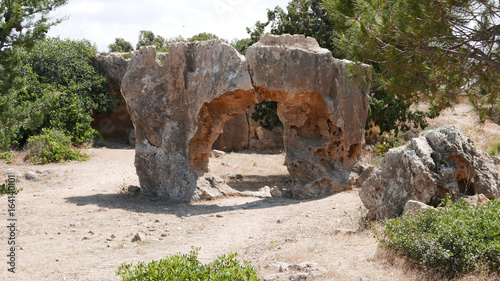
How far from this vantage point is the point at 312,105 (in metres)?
11.7

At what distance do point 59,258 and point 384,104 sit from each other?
35.0 feet

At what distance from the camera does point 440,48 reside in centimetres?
543

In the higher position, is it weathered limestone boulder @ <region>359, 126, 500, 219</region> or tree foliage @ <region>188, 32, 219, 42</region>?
tree foliage @ <region>188, 32, 219, 42</region>

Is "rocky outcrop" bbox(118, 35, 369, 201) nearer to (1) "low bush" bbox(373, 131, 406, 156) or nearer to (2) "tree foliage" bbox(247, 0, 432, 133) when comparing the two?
(1) "low bush" bbox(373, 131, 406, 156)

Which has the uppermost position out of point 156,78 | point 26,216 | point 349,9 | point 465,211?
point 349,9

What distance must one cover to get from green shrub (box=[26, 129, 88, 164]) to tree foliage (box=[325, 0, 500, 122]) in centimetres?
1130

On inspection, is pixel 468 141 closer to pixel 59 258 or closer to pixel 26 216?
pixel 59 258

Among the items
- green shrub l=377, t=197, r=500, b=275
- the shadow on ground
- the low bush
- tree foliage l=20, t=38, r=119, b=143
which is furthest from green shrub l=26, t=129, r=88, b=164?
green shrub l=377, t=197, r=500, b=275

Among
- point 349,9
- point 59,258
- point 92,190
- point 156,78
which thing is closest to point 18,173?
point 92,190

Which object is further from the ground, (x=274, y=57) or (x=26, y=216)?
(x=274, y=57)

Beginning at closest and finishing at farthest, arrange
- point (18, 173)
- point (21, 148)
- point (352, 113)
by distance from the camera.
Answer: point (352, 113), point (18, 173), point (21, 148)

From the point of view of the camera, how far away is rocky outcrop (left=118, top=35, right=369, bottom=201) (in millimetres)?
10422

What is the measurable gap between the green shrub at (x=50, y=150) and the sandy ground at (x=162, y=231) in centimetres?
143

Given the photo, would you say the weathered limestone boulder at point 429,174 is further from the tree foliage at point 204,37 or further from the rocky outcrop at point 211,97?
the tree foliage at point 204,37
